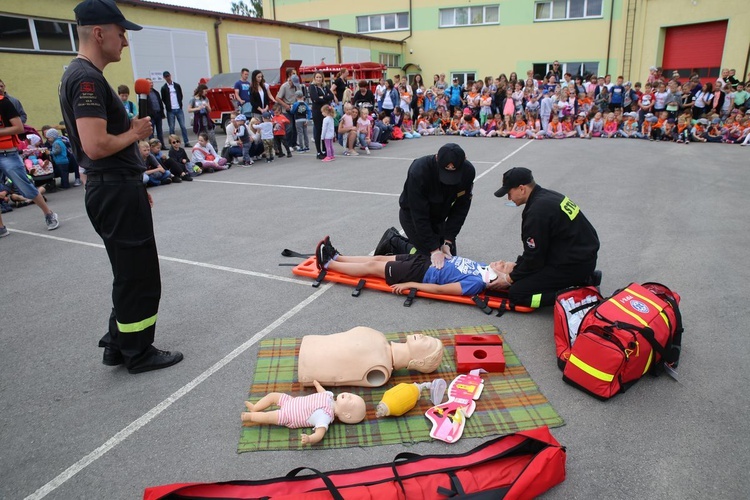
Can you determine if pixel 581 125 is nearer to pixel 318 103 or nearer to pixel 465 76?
pixel 318 103

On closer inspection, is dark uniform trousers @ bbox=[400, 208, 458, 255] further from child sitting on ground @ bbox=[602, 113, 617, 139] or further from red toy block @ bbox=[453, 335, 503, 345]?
child sitting on ground @ bbox=[602, 113, 617, 139]

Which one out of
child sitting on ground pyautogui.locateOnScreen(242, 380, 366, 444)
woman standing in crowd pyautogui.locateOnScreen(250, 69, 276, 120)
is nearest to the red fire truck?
woman standing in crowd pyautogui.locateOnScreen(250, 69, 276, 120)

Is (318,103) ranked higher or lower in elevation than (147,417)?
higher

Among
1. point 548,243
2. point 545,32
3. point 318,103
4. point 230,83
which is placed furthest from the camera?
point 545,32

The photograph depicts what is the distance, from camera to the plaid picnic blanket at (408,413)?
3016 millimetres

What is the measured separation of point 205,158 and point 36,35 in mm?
7308

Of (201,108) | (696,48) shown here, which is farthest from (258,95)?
(696,48)

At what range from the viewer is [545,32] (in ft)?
89.1

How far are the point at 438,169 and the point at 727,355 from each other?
2844 millimetres

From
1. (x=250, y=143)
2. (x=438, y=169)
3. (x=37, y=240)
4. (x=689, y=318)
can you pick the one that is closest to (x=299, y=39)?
(x=250, y=143)

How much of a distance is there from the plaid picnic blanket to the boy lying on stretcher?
36.8 inches

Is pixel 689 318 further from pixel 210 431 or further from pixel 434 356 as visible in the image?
pixel 210 431

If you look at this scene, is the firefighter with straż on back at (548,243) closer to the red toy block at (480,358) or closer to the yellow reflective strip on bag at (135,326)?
the red toy block at (480,358)

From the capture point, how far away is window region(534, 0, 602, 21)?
25906 millimetres
